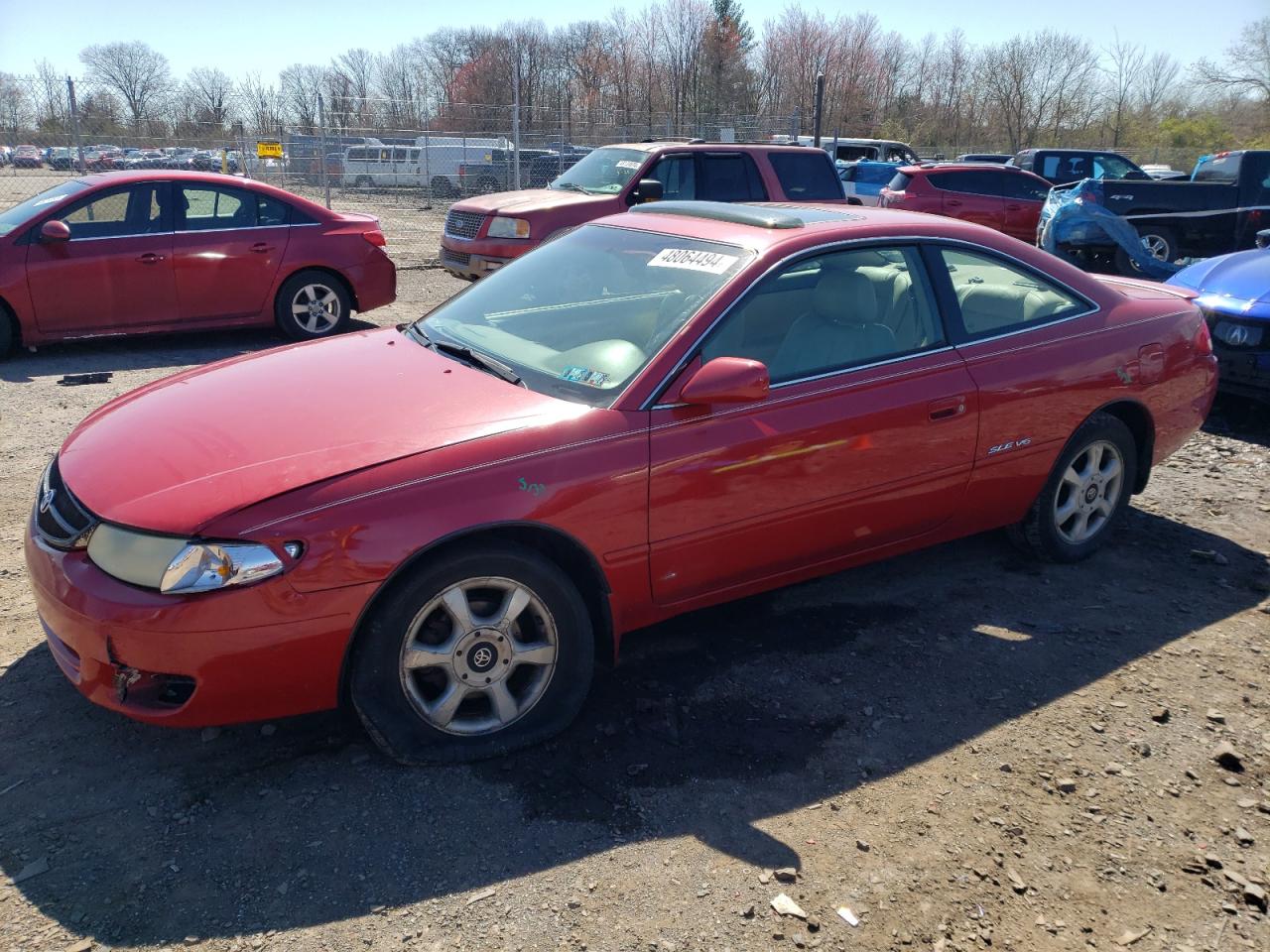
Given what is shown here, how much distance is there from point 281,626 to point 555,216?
27.7ft

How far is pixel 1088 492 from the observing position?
467 centimetres

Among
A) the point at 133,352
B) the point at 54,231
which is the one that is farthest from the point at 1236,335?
the point at 54,231

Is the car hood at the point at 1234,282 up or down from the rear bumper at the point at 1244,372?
up

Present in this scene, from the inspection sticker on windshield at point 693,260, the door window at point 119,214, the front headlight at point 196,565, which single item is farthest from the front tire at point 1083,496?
the door window at point 119,214

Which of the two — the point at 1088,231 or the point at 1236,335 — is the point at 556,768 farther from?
the point at 1088,231

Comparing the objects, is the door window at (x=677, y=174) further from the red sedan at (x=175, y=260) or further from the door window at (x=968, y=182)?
the door window at (x=968, y=182)

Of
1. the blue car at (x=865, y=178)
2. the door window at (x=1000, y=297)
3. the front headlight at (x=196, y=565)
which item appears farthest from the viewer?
the blue car at (x=865, y=178)

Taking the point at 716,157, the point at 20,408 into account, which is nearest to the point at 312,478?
the point at 20,408

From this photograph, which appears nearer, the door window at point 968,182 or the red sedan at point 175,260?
the red sedan at point 175,260

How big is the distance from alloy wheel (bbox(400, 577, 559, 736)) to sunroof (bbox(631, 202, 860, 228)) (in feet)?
6.01

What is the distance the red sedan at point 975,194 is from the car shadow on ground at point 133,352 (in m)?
9.79

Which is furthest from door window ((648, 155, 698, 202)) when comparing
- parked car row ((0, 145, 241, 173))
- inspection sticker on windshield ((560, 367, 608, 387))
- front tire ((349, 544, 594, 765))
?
parked car row ((0, 145, 241, 173))

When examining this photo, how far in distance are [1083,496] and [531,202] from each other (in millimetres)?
7649

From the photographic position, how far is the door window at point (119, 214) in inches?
323
